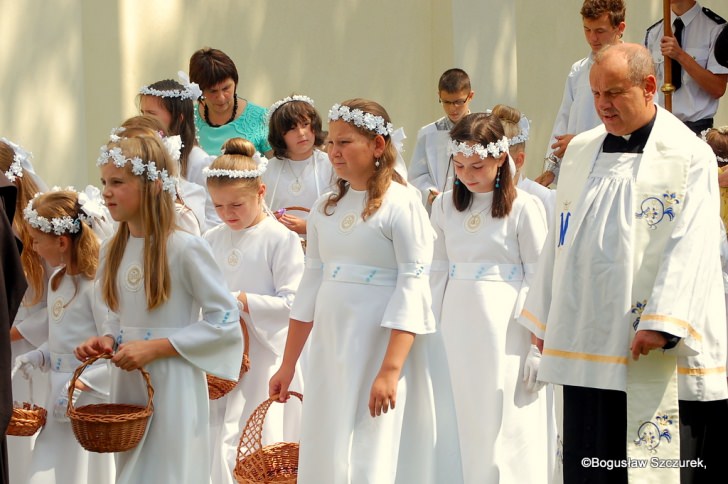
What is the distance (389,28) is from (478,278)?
4944 millimetres

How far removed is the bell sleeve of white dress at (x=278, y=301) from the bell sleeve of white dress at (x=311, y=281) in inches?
27.4

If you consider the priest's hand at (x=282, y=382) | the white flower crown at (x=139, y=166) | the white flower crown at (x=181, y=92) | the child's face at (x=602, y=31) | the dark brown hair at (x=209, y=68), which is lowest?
the priest's hand at (x=282, y=382)

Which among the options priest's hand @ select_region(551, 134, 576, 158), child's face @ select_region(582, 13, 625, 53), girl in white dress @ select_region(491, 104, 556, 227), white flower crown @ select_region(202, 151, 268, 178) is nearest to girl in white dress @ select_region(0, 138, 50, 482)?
white flower crown @ select_region(202, 151, 268, 178)

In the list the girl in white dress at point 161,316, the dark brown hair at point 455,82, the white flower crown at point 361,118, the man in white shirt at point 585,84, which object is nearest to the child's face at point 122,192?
the girl in white dress at point 161,316

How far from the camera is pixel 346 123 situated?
18.2 feet

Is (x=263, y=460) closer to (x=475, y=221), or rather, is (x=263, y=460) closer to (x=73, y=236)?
(x=73, y=236)

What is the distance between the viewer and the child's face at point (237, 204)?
6.66 m

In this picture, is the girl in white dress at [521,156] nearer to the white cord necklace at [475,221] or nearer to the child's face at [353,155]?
the white cord necklace at [475,221]

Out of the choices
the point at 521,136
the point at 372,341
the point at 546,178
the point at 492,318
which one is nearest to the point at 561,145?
the point at 546,178

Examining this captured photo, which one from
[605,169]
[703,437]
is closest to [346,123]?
[605,169]

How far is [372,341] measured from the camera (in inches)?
212

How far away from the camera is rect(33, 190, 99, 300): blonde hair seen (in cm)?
583

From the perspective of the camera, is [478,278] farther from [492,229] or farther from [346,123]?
[346,123]

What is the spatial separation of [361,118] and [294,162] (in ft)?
8.27
